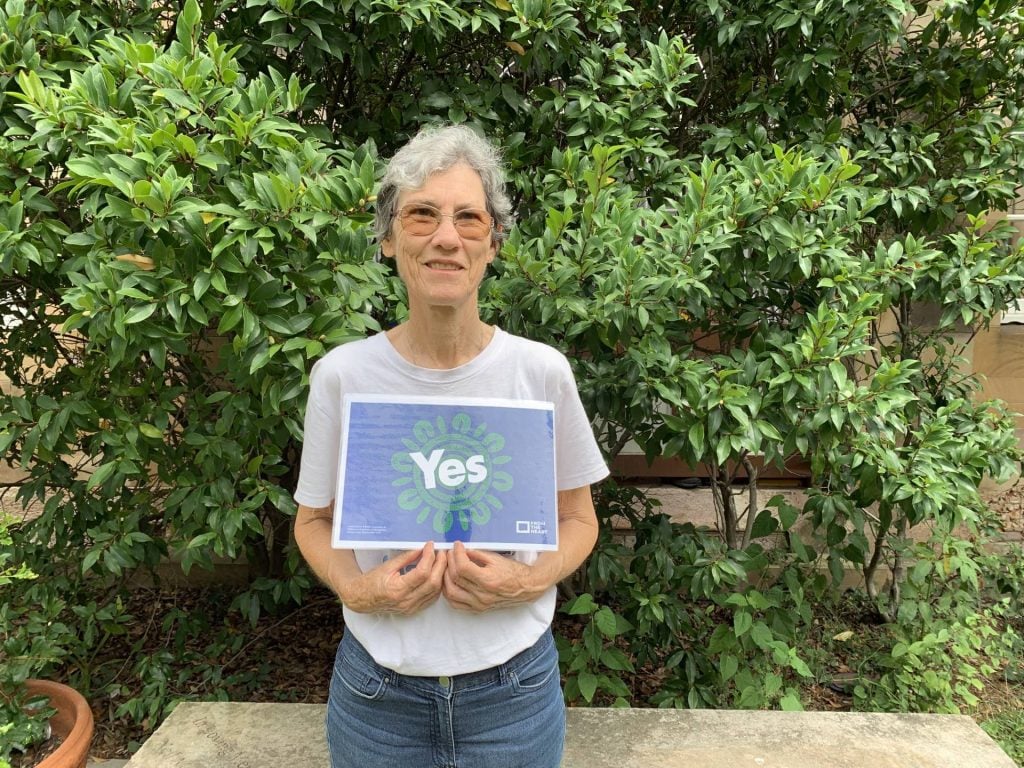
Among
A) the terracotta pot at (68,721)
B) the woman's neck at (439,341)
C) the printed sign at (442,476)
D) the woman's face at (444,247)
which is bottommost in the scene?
the terracotta pot at (68,721)

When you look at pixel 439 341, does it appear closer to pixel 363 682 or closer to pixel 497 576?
pixel 497 576

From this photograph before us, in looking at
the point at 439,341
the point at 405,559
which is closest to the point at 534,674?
the point at 405,559

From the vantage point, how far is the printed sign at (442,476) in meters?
1.44

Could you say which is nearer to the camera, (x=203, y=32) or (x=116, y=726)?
(x=203, y=32)

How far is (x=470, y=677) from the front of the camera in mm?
1534

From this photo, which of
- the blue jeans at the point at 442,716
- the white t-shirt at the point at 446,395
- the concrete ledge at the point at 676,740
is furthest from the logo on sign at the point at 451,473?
the concrete ledge at the point at 676,740

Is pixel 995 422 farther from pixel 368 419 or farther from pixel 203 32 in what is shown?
pixel 203 32

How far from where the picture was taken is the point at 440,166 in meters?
1.48

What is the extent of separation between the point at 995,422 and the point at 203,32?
3920 millimetres

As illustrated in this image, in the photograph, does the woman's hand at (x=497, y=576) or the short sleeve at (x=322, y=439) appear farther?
the short sleeve at (x=322, y=439)

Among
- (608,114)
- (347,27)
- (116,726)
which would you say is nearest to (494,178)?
(608,114)

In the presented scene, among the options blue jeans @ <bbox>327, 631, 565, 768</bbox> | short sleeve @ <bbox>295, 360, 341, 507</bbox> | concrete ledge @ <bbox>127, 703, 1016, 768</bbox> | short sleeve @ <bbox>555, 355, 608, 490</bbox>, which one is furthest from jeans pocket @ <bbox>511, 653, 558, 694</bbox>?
concrete ledge @ <bbox>127, 703, 1016, 768</bbox>

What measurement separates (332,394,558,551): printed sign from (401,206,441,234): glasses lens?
34 cm

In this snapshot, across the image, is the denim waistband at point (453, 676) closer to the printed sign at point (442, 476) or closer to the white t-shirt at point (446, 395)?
the white t-shirt at point (446, 395)
